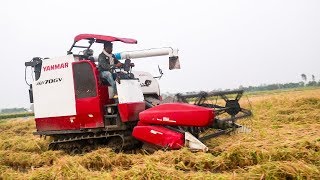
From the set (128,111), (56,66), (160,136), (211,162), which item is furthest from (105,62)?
(211,162)

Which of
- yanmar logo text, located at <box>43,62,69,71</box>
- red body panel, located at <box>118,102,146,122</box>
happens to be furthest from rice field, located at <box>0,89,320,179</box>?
yanmar logo text, located at <box>43,62,69,71</box>

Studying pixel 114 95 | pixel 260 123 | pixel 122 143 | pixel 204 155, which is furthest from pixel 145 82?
pixel 204 155

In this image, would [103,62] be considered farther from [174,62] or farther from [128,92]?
[174,62]

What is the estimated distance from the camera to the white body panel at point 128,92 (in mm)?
9359

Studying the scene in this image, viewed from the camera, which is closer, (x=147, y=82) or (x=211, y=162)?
(x=211, y=162)

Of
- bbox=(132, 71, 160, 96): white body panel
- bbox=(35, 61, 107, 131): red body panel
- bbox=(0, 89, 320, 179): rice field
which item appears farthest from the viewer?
bbox=(132, 71, 160, 96): white body panel

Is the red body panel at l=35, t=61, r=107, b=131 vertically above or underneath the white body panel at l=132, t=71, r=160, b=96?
underneath

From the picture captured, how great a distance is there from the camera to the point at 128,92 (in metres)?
9.48

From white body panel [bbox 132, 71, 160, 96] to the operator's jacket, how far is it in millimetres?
830

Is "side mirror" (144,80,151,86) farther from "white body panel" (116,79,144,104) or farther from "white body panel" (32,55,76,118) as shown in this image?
"white body panel" (32,55,76,118)

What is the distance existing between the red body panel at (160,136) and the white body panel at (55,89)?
200cm

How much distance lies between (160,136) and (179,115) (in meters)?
0.65

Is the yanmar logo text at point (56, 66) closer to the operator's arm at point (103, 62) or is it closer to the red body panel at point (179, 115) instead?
the operator's arm at point (103, 62)

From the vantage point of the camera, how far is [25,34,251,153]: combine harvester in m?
8.75
